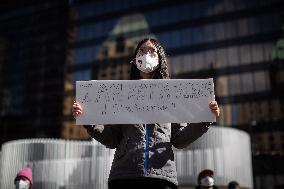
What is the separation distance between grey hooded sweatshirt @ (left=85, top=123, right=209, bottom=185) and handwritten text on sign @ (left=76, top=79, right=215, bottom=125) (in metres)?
0.08

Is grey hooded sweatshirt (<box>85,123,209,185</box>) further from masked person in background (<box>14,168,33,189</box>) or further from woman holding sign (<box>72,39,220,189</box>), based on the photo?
masked person in background (<box>14,168,33,189</box>)

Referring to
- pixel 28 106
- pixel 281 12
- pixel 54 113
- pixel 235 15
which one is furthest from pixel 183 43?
pixel 28 106

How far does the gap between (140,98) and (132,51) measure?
55.9 m

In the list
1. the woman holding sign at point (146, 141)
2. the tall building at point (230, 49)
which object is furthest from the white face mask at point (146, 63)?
the tall building at point (230, 49)

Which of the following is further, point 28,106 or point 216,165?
point 28,106

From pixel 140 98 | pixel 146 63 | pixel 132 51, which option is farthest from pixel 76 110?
pixel 132 51

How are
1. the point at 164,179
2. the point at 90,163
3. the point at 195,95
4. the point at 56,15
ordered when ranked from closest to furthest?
the point at 164,179
the point at 195,95
the point at 90,163
the point at 56,15

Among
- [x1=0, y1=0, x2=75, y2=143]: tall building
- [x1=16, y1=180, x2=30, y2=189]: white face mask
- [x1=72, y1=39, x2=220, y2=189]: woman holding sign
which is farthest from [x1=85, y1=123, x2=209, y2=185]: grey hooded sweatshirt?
[x1=0, y1=0, x2=75, y2=143]: tall building

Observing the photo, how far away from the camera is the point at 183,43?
5284 cm

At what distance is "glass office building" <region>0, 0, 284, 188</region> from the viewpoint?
160ft

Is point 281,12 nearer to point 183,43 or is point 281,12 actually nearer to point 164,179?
point 183,43

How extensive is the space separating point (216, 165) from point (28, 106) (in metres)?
57.1

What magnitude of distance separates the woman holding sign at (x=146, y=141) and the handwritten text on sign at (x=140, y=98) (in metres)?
0.07

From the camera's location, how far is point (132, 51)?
193 ft
